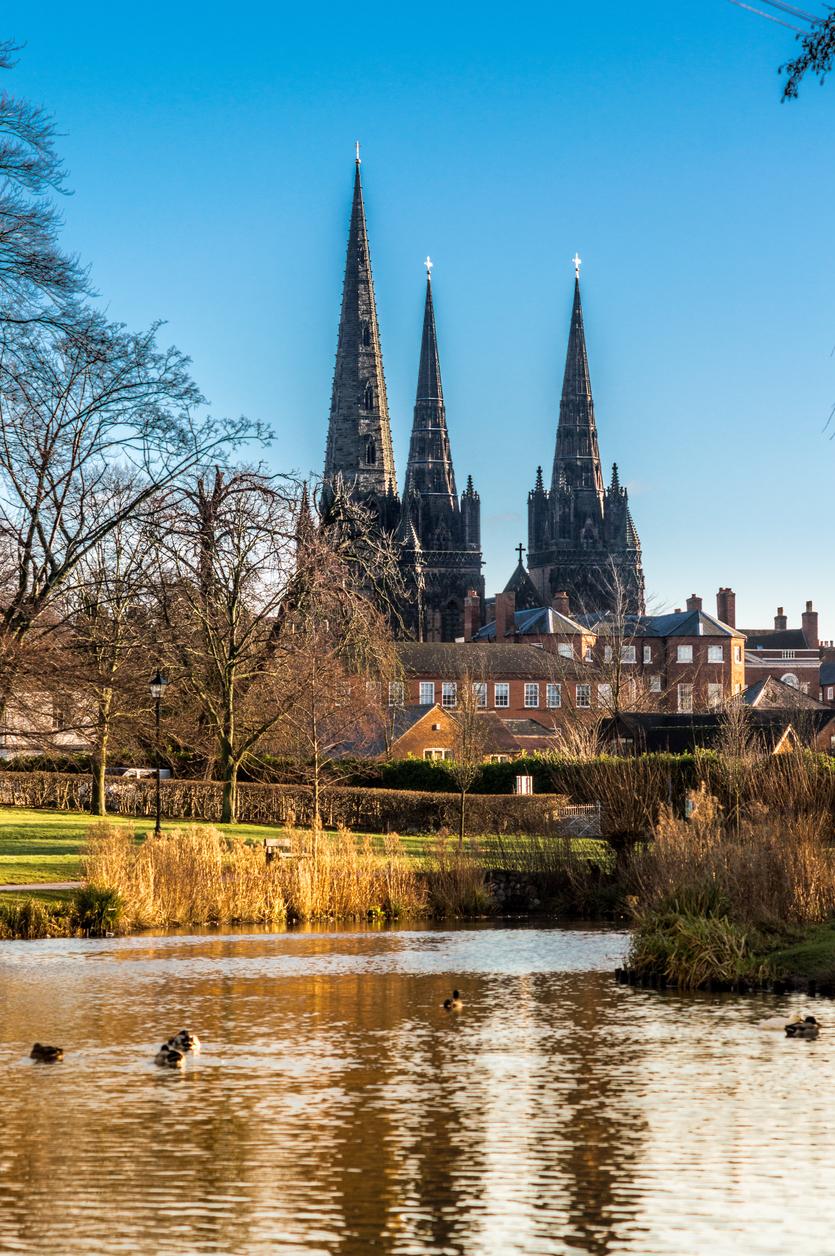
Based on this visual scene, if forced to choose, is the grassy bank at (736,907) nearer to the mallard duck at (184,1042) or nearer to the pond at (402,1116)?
the pond at (402,1116)

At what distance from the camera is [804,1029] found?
1812 centimetres

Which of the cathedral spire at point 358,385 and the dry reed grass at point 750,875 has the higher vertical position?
the cathedral spire at point 358,385

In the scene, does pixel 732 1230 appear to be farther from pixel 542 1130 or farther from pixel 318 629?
pixel 318 629

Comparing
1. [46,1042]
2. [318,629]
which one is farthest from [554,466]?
[46,1042]

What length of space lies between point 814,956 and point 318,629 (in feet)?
77.3

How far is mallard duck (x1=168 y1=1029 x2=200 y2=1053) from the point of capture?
16.8 metres

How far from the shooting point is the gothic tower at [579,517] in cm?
15512

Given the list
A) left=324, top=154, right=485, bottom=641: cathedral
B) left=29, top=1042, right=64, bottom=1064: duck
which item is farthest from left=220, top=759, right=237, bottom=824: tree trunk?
left=324, top=154, right=485, bottom=641: cathedral

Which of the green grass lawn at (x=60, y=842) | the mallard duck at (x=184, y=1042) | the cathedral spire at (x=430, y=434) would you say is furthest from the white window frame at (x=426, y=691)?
the mallard duck at (x=184, y=1042)

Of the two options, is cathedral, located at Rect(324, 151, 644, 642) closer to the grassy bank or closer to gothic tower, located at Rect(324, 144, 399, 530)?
gothic tower, located at Rect(324, 144, 399, 530)

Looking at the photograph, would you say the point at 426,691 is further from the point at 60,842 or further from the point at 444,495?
the point at 60,842

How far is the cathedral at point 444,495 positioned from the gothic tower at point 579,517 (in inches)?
3.8

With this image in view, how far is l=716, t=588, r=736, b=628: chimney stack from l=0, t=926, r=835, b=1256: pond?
10356 centimetres

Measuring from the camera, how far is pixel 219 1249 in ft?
34.9
